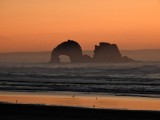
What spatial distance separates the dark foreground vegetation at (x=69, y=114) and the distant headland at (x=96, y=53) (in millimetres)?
103658

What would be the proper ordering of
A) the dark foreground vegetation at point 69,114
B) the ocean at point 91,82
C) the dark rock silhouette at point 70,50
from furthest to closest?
the dark rock silhouette at point 70,50
the ocean at point 91,82
the dark foreground vegetation at point 69,114

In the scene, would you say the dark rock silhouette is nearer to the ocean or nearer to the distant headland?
the distant headland

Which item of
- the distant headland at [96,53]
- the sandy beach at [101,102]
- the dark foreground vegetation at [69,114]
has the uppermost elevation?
the distant headland at [96,53]

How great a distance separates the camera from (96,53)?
129375mm

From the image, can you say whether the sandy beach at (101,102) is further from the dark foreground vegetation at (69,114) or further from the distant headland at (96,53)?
the distant headland at (96,53)

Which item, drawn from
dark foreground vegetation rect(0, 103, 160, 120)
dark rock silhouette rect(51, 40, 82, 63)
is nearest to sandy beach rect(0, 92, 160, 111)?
dark foreground vegetation rect(0, 103, 160, 120)

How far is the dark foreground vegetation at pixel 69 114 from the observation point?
14062 mm

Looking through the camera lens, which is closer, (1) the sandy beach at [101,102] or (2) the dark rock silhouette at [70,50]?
(1) the sandy beach at [101,102]

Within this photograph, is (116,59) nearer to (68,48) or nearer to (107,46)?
(107,46)

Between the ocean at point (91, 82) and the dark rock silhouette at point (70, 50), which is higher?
the dark rock silhouette at point (70, 50)

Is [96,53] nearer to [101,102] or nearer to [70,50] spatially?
[70,50]

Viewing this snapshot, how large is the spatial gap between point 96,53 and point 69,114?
114555 mm

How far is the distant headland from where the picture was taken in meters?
123

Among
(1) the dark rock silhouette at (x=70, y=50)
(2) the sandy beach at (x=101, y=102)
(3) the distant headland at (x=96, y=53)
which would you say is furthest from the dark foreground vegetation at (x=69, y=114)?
(1) the dark rock silhouette at (x=70, y=50)
